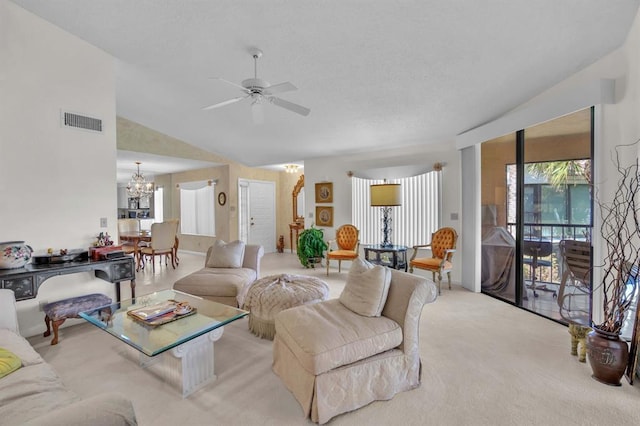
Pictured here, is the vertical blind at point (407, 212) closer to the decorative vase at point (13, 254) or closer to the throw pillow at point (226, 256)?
the throw pillow at point (226, 256)

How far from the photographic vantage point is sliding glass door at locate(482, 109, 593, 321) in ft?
10.3

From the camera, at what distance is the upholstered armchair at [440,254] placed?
14.0 feet

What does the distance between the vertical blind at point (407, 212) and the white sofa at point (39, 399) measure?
4870mm

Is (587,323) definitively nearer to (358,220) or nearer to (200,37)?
(358,220)

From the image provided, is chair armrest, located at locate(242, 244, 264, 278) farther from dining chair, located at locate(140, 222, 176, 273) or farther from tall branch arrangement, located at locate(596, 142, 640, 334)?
tall branch arrangement, located at locate(596, 142, 640, 334)

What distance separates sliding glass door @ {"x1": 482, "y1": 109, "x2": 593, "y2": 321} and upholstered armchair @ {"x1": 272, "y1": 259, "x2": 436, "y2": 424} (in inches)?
89.6

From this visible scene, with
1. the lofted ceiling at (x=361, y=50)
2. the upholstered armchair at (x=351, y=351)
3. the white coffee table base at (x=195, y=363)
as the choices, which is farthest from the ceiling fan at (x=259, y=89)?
the white coffee table base at (x=195, y=363)

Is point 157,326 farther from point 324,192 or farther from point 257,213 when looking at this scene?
point 257,213

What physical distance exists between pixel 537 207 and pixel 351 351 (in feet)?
10.1

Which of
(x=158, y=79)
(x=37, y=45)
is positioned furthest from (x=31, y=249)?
(x=158, y=79)

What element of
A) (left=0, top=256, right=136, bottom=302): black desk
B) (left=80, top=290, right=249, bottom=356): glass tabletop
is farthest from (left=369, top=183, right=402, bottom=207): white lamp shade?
(left=0, top=256, right=136, bottom=302): black desk

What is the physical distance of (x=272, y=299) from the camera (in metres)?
2.84

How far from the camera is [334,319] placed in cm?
209

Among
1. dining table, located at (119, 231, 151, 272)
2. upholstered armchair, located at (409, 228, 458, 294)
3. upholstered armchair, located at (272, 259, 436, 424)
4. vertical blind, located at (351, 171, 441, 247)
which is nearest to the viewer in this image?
upholstered armchair, located at (272, 259, 436, 424)
